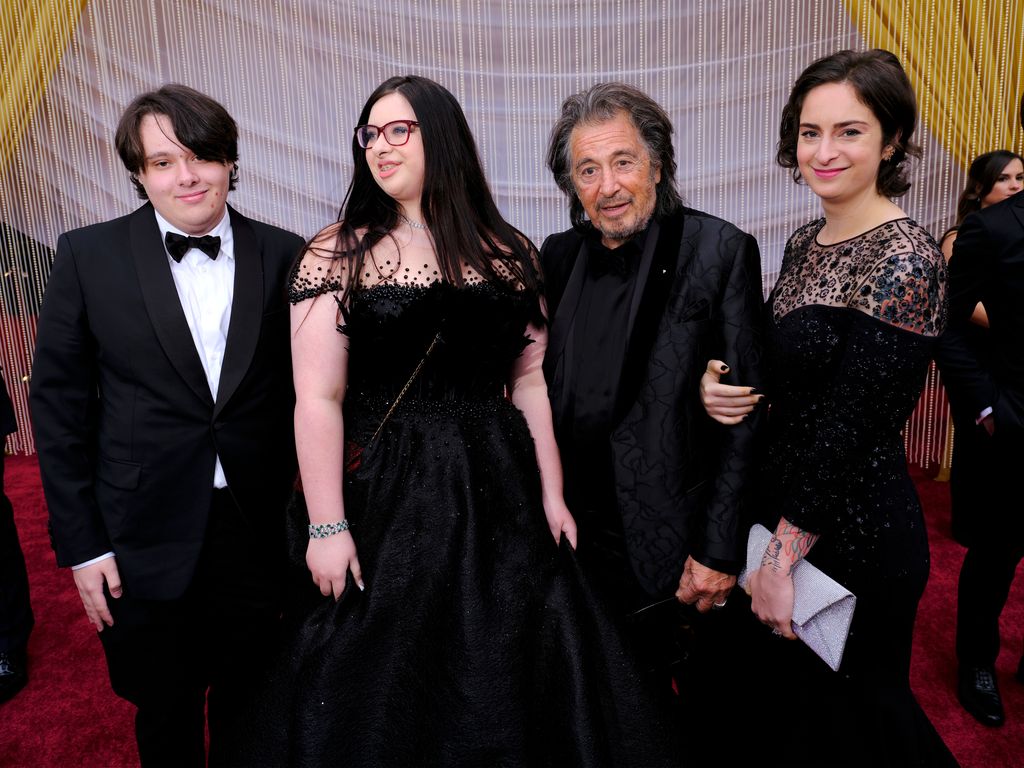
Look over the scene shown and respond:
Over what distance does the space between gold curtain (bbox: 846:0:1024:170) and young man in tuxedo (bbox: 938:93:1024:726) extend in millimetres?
1380

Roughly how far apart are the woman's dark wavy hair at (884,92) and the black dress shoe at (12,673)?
8.57 feet

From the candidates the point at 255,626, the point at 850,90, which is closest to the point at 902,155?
the point at 850,90

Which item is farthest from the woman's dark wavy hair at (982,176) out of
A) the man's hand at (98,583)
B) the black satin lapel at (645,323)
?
the man's hand at (98,583)

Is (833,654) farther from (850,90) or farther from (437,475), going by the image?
(850,90)

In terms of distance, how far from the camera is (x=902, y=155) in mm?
1385

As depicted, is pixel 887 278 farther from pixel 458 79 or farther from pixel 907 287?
pixel 458 79

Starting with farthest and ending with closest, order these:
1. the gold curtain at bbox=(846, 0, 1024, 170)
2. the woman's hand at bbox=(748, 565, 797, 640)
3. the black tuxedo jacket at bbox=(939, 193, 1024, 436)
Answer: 1. the gold curtain at bbox=(846, 0, 1024, 170)
2. the black tuxedo jacket at bbox=(939, 193, 1024, 436)
3. the woman's hand at bbox=(748, 565, 797, 640)

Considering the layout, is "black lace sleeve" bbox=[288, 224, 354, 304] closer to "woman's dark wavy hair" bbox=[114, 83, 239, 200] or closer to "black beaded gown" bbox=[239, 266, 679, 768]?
"black beaded gown" bbox=[239, 266, 679, 768]

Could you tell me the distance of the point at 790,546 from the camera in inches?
53.7

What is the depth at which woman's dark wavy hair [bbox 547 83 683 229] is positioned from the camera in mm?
1500

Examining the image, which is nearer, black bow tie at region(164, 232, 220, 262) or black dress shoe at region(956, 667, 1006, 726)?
black bow tie at region(164, 232, 220, 262)

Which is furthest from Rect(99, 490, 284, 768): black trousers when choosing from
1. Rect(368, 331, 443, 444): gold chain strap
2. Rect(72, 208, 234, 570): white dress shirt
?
Rect(368, 331, 443, 444): gold chain strap

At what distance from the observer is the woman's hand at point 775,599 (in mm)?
1356

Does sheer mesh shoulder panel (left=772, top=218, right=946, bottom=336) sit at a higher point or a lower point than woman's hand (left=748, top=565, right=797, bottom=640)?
higher
